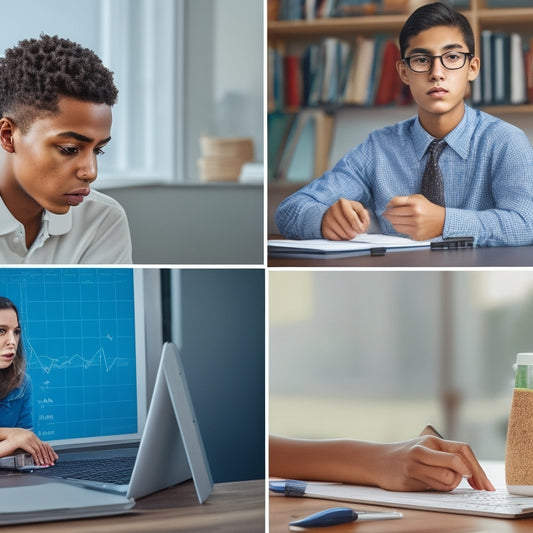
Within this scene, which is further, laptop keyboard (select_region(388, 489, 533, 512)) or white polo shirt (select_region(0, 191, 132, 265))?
white polo shirt (select_region(0, 191, 132, 265))

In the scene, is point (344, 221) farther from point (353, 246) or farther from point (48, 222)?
point (48, 222)

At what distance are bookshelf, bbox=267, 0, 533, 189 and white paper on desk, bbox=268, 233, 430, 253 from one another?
0.13 metres

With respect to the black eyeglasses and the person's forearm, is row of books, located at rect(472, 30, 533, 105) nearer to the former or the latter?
the black eyeglasses

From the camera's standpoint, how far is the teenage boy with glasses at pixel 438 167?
1299 millimetres

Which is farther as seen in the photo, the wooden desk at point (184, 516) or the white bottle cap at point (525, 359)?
the white bottle cap at point (525, 359)

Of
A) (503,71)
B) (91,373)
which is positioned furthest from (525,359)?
(91,373)

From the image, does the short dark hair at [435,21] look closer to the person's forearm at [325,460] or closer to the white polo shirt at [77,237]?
the white polo shirt at [77,237]

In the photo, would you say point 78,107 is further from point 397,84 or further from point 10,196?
point 397,84

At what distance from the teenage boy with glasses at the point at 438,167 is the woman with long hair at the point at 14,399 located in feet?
1.60

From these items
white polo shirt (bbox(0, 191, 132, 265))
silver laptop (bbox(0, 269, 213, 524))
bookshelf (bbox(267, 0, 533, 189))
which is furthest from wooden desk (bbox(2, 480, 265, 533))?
bookshelf (bbox(267, 0, 533, 189))

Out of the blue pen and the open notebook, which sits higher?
the open notebook

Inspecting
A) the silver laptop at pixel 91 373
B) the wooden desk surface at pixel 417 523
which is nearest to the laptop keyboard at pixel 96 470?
the silver laptop at pixel 91 373

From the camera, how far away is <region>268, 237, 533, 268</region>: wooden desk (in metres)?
1.29

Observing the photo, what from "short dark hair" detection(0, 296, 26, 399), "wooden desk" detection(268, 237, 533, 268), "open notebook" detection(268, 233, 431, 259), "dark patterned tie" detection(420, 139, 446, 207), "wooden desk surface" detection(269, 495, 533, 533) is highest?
"dark patterned tie" detection(420, 139, 446, 207)
